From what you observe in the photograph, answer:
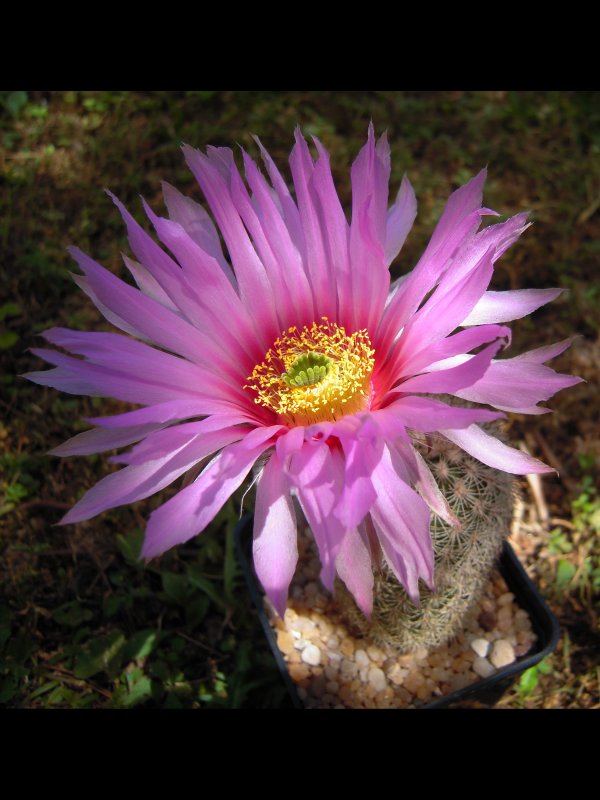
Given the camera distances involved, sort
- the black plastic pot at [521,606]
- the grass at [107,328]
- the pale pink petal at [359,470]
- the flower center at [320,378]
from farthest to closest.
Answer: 1. the grass at [107,328]
2. the black plastic pot at [521,606]
3. the flower center at [320,378]
4. the pale pink petal at [359,470]

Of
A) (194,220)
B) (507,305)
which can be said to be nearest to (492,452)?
(507,305)

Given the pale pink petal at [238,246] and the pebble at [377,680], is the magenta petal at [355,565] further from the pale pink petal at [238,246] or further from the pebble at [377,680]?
the pebble at [377,680]

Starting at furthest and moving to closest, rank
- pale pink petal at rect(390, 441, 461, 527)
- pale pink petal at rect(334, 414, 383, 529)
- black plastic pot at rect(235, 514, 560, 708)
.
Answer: black plastic pot at rect(235, 514, 560, 708) < pale pink petal at rect(390, 441, 461, 527) < pale pink petal at rect(334, 414, 383, 529)

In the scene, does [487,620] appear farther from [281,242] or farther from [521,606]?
[281,242]

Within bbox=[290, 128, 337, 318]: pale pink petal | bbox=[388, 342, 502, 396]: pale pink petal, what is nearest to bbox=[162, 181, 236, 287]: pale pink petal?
bbox=[290, 128, 337, 318]: pale pink petal

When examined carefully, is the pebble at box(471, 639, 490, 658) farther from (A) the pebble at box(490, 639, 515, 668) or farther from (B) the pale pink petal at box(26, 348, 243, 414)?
(B) the pale pink petal at box(26, 348, 243, 414)

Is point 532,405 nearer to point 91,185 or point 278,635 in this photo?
point 278,635

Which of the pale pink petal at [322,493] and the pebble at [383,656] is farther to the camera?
the pebble at [383,656]

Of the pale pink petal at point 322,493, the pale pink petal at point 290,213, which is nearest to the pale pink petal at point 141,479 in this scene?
the pale pink petal at point 322,493
